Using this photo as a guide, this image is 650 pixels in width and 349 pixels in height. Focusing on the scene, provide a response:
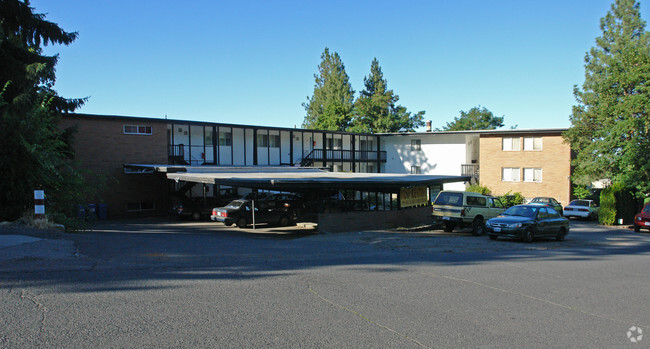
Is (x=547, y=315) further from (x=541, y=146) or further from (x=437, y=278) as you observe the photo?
(x=541, y=146)

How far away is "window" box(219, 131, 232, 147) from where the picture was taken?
3631cm

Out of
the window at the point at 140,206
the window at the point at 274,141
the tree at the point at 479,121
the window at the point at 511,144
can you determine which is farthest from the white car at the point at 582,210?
the tree at the point at 479,121

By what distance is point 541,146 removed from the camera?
40.0 m

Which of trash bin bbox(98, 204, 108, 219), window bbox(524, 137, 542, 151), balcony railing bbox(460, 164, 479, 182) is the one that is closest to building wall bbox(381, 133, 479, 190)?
balcony railing bbox(460, 164, 479, 182)

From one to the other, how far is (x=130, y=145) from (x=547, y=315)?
27630mm

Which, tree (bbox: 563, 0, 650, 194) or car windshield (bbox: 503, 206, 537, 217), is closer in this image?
car windshield (bbox: 503, 206, 537, 217)

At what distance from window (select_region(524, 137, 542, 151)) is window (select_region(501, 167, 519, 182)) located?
78.2 inches

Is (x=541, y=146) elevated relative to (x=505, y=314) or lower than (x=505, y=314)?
elevated

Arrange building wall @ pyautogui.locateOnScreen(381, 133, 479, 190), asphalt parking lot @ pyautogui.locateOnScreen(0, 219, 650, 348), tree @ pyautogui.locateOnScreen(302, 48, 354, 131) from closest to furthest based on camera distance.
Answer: asphalt parking lot @ pyautogui.locateOnScreen(0, 219, 650, 348)
building wall @ pyautogui.locateOnScreen(381, 133, 479, 190)
tree @ pyautogui.locateOnScreen(302, 48, 354, 131)

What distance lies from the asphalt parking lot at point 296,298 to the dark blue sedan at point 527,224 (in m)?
5.40

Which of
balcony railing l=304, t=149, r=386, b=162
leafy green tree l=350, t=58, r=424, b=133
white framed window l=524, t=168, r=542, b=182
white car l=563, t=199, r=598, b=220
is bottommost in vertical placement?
white car l=563, t=199, r=598, b=220

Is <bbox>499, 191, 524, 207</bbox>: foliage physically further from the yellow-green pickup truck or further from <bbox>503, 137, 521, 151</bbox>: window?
the yellow-green pickup truck

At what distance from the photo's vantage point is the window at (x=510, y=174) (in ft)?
135

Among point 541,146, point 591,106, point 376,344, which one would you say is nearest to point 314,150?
point 541,146
